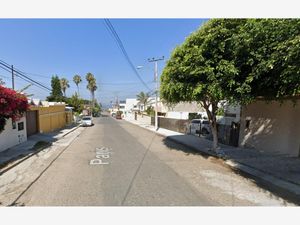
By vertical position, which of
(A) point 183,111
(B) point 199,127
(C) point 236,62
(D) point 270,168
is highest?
(C) point 236,62

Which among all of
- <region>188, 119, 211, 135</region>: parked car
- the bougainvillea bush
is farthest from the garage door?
<region>188, 119, 211, 135</region>: parked car

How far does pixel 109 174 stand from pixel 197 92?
4.22 m

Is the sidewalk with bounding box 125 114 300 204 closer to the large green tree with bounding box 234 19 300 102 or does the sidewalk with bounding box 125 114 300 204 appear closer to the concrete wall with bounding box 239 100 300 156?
the concrete wall with bounding box 239 100 300 156

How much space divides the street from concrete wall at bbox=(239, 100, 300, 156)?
320 cm

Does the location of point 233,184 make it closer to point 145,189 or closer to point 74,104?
point 145,189

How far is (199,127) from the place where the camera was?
64.4ft

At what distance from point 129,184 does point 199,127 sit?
13980 mm

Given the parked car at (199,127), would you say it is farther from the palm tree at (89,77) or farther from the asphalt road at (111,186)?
the palm tree at (89,77)

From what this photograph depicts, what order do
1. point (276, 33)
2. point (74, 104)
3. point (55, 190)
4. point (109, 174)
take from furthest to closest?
point (74, 104)
point (109, 174)
point (55, 190)
point (276, 33)

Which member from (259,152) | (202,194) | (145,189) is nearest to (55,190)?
(145,189)

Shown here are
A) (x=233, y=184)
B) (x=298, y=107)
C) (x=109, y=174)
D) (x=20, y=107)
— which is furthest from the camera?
(x=20, y=107)

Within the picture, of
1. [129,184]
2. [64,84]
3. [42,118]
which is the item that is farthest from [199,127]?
[64,84]

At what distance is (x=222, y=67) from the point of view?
771 centimetres

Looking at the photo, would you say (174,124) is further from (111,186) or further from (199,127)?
(111,186)
